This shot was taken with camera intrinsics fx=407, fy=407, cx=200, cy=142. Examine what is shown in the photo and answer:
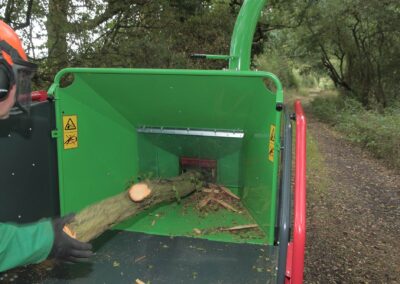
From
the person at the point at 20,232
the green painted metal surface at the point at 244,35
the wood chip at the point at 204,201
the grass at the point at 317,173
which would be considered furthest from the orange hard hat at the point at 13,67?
the grass at the point at 317,173

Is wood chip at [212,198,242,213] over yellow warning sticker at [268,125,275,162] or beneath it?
beneath

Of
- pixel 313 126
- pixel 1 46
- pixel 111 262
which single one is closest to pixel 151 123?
pixel 111 262

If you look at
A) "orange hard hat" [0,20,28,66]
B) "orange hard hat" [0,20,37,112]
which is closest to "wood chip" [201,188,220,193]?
"orange hard hat" [0,20,37,112]

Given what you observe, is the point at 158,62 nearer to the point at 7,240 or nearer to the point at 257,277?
the point at 257,277

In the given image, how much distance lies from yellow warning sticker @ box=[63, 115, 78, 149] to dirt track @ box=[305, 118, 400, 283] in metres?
2.25

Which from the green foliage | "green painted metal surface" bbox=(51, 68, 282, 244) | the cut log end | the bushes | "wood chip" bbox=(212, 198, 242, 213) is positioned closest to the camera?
"green painted metal surface" bbox=(51, 68, 282, 244)

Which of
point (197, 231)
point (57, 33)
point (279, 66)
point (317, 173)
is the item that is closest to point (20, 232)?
point (197, 231)

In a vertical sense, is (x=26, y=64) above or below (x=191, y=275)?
above

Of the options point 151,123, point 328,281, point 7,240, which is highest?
point 151,123

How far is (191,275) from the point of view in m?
2.56

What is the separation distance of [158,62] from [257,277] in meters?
5.64

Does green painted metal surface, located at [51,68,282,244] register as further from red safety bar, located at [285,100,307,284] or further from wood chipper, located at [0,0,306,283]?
red safety bar, located at [285,100,307,284]

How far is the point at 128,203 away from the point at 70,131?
0.65 m

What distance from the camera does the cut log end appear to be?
2.97 m
